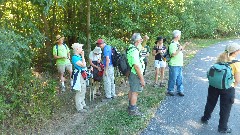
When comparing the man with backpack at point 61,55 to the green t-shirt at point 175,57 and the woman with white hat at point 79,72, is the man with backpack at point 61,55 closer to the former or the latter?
the woman with white hat at point 79,72

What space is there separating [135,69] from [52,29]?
21.1 ft

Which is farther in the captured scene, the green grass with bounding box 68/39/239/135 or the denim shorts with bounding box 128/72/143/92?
the denim shorts with bounding box 128/72/143/92

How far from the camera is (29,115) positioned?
6238 mm

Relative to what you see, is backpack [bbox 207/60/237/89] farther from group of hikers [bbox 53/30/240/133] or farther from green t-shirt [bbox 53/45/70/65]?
green t-shirt [bbox 53/45/70/65]

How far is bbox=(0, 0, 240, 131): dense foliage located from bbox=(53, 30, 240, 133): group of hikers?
2.51ft

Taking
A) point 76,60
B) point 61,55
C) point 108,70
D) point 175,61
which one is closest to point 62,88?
point 61,55

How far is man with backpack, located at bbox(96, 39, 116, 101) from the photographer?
7.27 m

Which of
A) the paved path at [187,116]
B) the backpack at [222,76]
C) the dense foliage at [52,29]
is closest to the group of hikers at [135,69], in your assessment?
the backpack at [222,76]

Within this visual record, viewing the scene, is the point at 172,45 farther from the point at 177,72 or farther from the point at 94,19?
the point at 94,19

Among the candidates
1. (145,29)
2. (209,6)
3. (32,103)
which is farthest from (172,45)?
(209,6)

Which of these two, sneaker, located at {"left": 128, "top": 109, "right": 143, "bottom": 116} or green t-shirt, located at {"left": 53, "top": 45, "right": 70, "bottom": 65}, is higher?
green t-shirt, located at {"left": 53, "top": 45, "right": 70, "bottom": 65}

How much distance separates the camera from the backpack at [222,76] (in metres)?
5.16

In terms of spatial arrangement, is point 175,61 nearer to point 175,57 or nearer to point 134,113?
point 175,57

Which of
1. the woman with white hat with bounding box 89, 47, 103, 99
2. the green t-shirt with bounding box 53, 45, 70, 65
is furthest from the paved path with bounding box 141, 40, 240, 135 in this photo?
the green t-shirt with bounding box 53, 45, 70, 65
